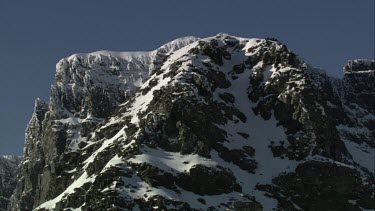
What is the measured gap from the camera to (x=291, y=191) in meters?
182

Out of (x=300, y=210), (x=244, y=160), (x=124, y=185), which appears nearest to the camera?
(x=124, y=185)

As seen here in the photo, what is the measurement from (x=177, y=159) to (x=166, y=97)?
25041mm

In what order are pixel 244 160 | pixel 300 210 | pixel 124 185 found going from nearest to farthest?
1. pixel 124 185
2. pixel 300 210
3. pixel 244 160

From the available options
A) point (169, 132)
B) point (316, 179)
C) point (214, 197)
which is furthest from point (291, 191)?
point (169, 132)

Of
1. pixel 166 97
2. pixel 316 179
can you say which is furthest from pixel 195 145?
pixel 316 179

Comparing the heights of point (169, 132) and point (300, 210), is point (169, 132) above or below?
above

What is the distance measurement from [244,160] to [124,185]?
41904mm

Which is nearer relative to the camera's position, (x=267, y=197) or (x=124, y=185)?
(x=124, y=185)

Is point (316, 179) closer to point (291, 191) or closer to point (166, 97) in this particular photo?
point (291, 191)

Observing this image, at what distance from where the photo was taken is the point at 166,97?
7785 inches

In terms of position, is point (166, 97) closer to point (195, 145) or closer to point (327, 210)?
point (195, 145)

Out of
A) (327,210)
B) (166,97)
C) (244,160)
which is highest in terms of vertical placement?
(166,97)

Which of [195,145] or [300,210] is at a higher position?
[195,145]

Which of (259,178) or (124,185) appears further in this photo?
(259,178)
